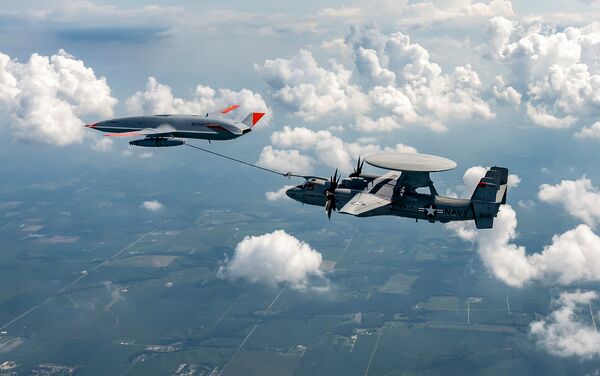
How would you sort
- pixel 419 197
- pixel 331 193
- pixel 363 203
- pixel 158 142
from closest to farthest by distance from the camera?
pixel 363 203 < pixel 419 197 < pixel 331 193 < pixel 158 142

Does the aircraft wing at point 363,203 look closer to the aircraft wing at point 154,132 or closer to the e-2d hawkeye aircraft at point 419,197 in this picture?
the e-2d hawkeye aircraft at point 419,197

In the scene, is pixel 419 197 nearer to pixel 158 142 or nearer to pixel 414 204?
pixel 414 204

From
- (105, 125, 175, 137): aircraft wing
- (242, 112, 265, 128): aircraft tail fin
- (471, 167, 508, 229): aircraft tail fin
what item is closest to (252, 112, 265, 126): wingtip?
(242, 112, 265, 128): aircraft tail fin

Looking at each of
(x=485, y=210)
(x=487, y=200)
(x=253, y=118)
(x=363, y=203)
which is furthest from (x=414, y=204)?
(x=253, y=118)

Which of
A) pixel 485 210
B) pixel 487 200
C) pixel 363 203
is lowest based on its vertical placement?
pixel 485 210

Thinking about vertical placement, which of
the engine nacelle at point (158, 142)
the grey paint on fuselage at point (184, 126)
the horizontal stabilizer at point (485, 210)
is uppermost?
the grey paint on fuselage at point (184, 126)

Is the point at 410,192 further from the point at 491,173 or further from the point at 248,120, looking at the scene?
the point at 248,120

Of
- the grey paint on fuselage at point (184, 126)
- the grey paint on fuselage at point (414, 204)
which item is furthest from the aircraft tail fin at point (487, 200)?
the grey paint on fuselage at point (184, 126)

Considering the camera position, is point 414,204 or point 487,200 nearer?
point 487,200
